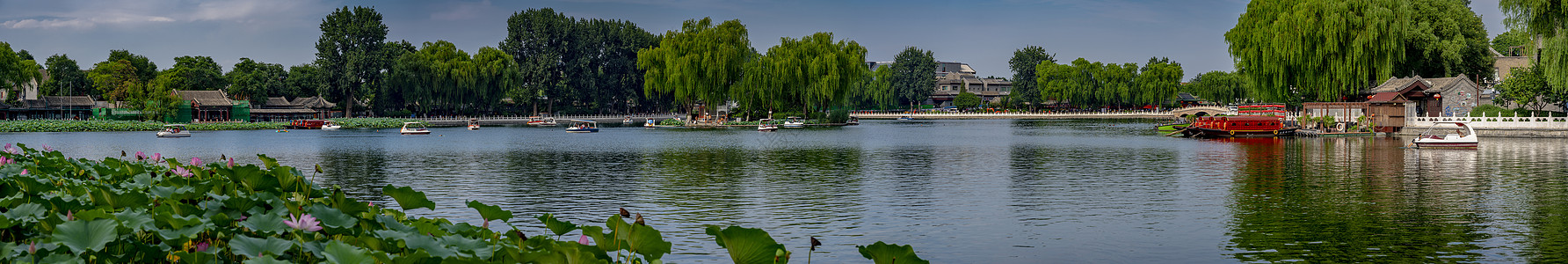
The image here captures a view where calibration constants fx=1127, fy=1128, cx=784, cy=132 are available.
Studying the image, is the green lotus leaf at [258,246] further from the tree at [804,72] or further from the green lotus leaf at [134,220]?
the tree at [804,72]

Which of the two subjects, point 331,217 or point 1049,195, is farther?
point 1049,195

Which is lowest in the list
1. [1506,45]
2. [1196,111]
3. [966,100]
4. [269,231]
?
[269,231]

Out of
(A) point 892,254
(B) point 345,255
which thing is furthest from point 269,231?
(A) point 892,254

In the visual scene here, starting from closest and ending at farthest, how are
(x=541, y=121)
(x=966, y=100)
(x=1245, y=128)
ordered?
(x=1245, y=128) < (x=541, y=121) < (x=966, y=100)

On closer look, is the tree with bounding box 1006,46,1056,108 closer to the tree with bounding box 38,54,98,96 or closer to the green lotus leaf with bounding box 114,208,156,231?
the tree with bounding box 38,54,98,96

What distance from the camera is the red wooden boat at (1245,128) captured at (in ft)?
178

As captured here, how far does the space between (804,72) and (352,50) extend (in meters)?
Answer: 42.4

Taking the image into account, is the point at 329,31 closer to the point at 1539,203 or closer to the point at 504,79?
the point at 504,79

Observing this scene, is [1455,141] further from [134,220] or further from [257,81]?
[257,81]

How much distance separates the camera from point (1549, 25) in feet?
128

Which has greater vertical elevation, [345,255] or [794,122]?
[794,122]

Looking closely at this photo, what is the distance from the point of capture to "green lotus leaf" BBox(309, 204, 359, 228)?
6.77 m

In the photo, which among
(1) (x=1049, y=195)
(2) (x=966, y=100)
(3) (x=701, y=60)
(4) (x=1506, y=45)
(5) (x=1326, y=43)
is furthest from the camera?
(2) (x=966, y=100)

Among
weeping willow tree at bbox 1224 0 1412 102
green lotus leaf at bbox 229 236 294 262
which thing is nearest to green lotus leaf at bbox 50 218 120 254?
green lotus leaf at bbox 229 236 294 262
